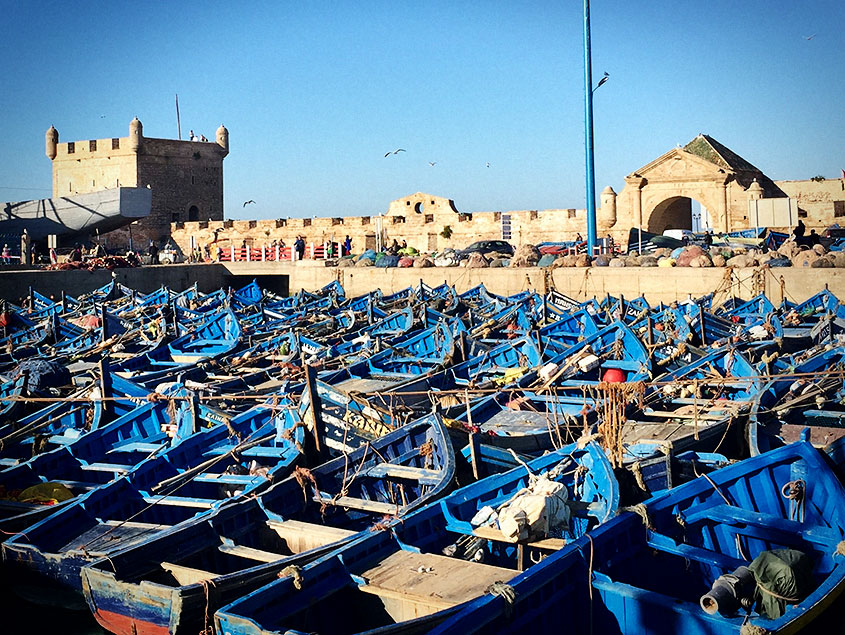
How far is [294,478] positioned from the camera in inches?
312

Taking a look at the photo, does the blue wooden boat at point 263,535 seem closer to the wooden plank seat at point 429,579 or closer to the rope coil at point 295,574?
the rope coil at point 295,574

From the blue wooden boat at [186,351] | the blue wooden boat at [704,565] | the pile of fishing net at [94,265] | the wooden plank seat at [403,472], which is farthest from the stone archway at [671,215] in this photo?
the blue wooden boat at [704,565]

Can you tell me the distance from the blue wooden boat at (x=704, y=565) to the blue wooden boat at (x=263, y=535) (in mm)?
1608

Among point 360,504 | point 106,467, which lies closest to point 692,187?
point 106,467

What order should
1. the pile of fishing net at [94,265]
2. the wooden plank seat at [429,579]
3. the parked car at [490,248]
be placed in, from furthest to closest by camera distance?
the parked car at [490,248]
the pile of fishing net at [94,265]
the wooden plank seat at [429,579]

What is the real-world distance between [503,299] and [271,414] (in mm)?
14429

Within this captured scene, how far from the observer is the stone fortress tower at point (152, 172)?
47.4m

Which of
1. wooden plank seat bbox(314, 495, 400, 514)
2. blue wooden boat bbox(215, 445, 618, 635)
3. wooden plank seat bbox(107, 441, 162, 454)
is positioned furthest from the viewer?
wooden plank seat bbox(107, 441, 162, 454)

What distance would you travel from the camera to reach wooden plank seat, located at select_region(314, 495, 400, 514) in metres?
7.47

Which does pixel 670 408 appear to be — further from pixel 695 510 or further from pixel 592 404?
pixel 695 510

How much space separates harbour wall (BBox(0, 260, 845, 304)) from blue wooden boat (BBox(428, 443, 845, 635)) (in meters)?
15.9

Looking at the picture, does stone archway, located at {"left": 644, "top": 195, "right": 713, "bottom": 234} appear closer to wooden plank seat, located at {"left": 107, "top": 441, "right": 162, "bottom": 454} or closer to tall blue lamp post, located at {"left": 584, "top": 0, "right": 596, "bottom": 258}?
tall blue lamp post, located at {"left": 584, "top": 0, "right": 596, "bottom": 258}

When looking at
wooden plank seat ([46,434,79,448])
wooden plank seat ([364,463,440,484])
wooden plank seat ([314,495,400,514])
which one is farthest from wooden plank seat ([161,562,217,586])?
wooden plank seat ([46,434,79,448])

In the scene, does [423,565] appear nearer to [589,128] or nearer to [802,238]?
[589,128]
